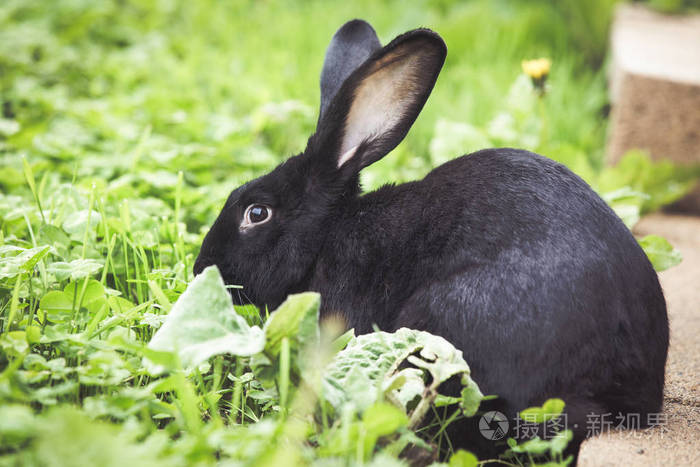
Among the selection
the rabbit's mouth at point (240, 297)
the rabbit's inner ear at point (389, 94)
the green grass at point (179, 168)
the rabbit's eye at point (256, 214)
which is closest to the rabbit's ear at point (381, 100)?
the rabbit's inner ear at point (389, 94)

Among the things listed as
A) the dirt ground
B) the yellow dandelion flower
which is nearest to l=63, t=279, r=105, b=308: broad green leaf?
the dirt ground

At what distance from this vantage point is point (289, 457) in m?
1.42

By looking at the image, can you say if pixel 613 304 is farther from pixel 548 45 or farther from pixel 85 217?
pixel 548 45

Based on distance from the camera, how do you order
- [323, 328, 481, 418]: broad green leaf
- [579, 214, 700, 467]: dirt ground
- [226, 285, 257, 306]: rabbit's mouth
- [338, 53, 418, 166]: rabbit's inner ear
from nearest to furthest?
[323, 328, 481, 418]: broad green leaf → [579, 214, 700, 467]: dirt ground → [338, 53, 418, 166]: rabbit's inner ear → [226, 285, 257, 306]: rabbit's mouth

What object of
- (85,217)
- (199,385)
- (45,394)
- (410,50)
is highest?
(410,50)

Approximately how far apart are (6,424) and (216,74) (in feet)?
13.7

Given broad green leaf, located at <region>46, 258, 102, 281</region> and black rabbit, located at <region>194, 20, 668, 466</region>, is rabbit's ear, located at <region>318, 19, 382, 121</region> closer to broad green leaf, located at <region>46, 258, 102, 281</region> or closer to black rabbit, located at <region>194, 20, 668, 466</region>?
black rabbit, located at <region>194, 20, 668, 466</region>

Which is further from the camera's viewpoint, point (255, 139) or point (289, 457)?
point (255, 139)

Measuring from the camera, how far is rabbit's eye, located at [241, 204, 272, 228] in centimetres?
263

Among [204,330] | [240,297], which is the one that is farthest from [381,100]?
[204,330]

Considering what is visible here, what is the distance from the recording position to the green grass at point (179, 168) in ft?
5.63

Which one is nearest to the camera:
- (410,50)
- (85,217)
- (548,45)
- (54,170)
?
(410,50)

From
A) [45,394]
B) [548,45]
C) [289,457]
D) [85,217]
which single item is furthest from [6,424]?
[548,45]

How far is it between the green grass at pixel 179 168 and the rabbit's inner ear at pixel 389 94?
738mm
